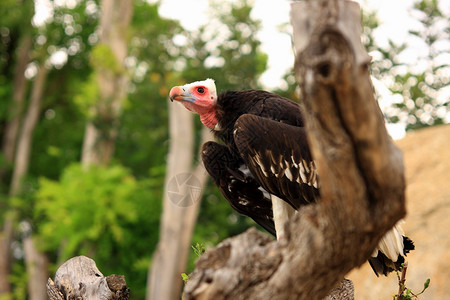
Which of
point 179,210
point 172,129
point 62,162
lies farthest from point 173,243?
point 62,162

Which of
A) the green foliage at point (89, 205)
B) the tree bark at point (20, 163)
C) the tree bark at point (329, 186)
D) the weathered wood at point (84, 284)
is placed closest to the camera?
the tree bark at point (329, 186)

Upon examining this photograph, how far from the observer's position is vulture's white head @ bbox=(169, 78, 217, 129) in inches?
165

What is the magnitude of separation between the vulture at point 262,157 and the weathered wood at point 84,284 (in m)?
0.98

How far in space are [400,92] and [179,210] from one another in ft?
15.5

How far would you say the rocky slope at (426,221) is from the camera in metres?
8.07

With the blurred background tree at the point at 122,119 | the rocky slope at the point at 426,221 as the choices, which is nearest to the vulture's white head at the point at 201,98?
the rocky slope at the point at 426,221

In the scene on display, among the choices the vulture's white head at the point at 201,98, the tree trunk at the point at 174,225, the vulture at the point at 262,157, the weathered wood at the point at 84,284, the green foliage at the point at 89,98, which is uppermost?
the vulture's white head at the point at 201,98

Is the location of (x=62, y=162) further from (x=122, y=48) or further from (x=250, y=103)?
(x=250, y=103)

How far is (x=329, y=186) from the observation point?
2.02 metres

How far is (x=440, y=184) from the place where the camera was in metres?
9.28

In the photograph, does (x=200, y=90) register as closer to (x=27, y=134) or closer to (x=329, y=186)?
(x=329, y=186)

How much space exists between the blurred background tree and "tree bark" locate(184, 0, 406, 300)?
7.87m

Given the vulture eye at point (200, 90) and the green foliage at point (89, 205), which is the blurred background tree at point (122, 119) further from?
the vulture eye at point (200, 90)

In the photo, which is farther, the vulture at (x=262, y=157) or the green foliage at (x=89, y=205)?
the green foliage at (x=89, y=205)
